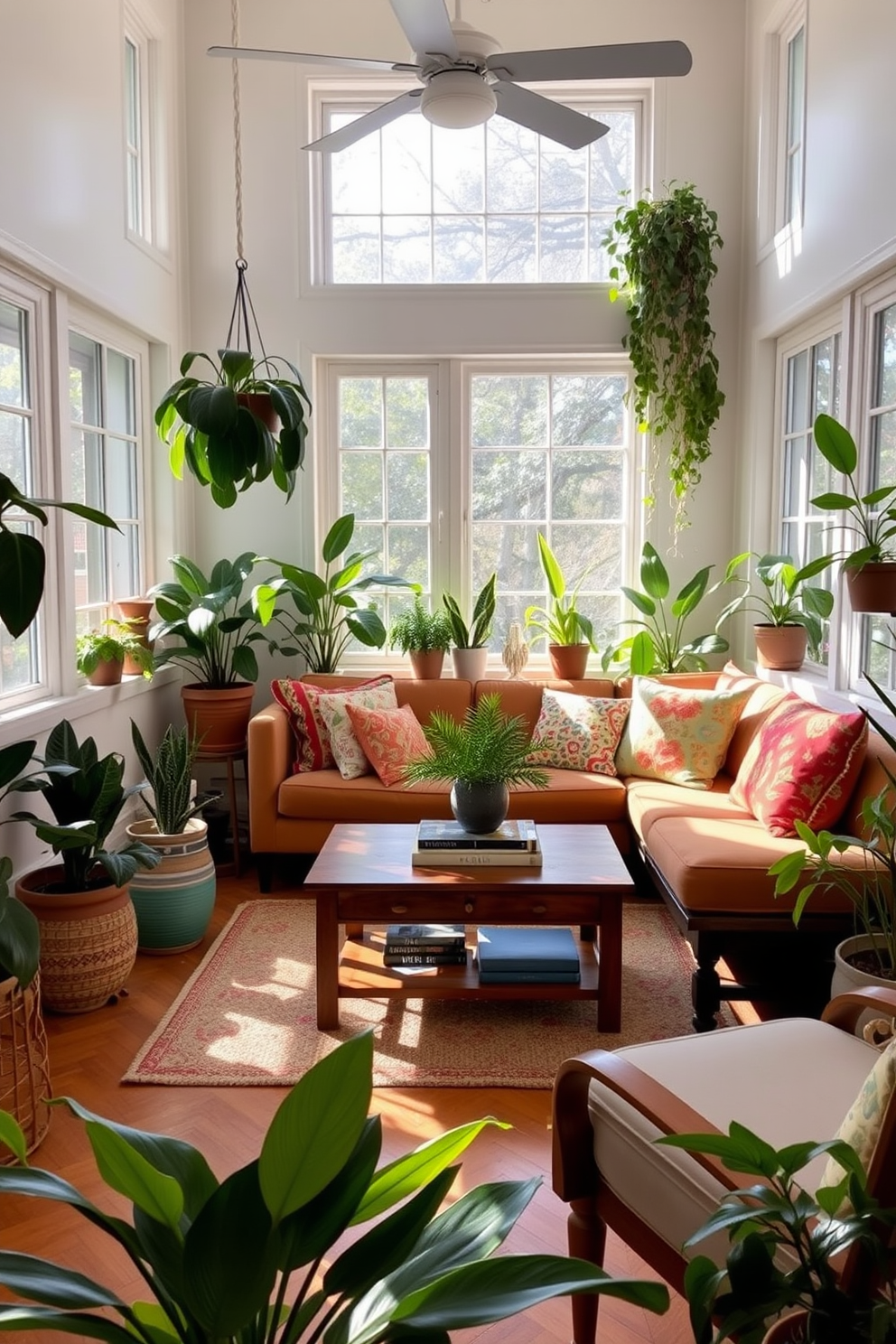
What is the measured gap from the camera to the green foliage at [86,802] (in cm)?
297

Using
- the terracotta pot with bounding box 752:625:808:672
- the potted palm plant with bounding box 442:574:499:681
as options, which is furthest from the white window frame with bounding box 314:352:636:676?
the terracotta pot with bounding box 752:625:808:672

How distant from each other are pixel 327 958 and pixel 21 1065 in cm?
84

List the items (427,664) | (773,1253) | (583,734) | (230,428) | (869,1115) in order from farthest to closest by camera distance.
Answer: (427,664) < (583,734) < (230,428) < (869,1115) < (773,1253)

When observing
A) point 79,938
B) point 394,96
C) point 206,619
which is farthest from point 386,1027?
point 394,96

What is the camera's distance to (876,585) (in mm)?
2748

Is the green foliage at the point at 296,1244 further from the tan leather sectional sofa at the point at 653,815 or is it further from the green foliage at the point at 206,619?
the green foliage at the point at 206,619

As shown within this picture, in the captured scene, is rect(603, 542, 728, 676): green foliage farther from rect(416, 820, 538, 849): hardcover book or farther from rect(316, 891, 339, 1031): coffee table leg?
rect(316, 891, 339, 1031): coffee table leg

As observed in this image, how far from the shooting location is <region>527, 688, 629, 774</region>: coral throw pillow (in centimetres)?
439

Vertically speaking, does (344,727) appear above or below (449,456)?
below

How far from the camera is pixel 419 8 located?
2.38 m

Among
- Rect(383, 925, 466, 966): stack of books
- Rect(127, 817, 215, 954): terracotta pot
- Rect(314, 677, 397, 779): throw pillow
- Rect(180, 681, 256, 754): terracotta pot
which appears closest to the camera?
Rect(383, 925, 466, 966): stack of books

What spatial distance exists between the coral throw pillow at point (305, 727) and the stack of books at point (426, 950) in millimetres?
1325

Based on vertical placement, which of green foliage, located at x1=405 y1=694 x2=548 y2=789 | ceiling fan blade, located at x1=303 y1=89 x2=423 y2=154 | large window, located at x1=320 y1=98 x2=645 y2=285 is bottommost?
green foliage, located at x1=405 y1=694 x2=548 y2=789

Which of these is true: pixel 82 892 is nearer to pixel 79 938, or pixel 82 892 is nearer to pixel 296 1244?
pixel 79 938
